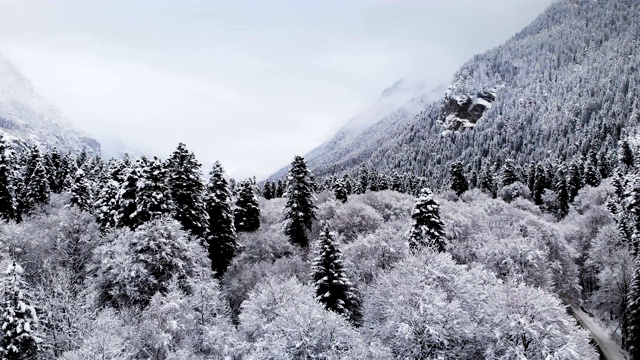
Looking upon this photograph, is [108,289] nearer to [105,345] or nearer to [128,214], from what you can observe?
[128,214]

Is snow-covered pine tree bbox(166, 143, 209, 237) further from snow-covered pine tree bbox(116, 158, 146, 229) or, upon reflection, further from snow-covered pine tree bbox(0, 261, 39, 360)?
snow-covered pine tree bbox(0, 261, 39, 360)

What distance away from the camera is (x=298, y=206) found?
179ft

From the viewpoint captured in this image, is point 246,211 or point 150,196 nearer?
point 150,196

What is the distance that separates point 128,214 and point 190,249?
780 cm

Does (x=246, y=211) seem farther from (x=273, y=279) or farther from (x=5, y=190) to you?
(x=5, y=190)

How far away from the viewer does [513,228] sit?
201ft

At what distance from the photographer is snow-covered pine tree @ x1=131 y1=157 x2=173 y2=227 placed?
4084cm

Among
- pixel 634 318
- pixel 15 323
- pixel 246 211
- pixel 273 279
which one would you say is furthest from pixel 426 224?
pixel 15 323

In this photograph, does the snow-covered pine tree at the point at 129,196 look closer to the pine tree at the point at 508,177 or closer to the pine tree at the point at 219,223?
→ the pine tree at the point at 219,223

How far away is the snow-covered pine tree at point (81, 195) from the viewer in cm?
5866

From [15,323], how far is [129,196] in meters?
17.9

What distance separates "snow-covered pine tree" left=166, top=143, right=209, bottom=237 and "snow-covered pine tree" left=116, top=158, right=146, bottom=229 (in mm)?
4192

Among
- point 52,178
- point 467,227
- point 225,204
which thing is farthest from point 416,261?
point 52,178

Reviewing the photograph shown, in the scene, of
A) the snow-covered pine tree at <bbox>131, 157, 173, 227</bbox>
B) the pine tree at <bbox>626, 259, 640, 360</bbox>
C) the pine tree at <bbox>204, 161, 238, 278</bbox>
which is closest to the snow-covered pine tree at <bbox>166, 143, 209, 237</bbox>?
the pine tree at <bbox>204, 161, 238, 278</bbox>
